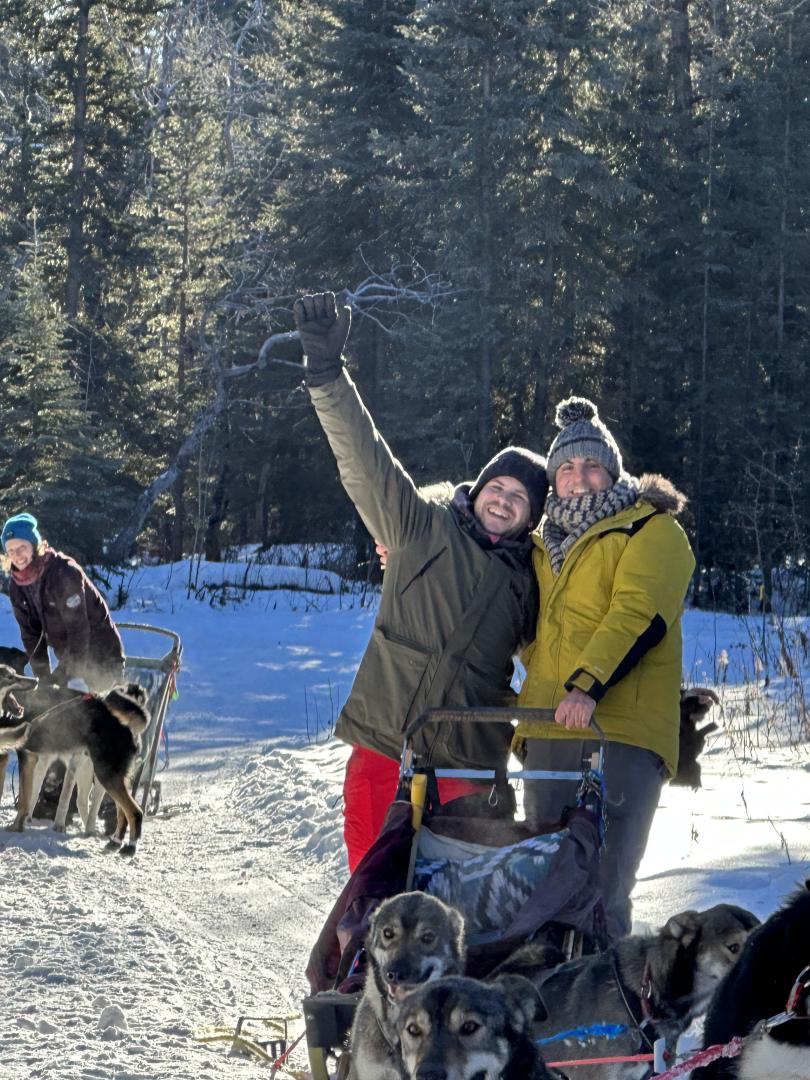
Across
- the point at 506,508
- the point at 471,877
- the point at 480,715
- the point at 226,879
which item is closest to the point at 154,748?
the point at 226,879

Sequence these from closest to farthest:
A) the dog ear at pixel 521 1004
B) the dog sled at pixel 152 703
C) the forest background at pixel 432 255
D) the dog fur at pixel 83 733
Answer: the dog ear at pixel 521 1004
the dog fur at pixel 83 733
the dog sled at pixel 152 703
the forest background at pixel 432 255

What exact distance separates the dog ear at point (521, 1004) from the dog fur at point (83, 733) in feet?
18.9

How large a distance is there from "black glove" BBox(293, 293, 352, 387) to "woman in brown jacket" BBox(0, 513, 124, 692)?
4.96 metres

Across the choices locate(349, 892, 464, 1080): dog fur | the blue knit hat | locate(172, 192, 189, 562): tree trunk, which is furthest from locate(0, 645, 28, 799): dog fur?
locate(172, 192, 189, 562): tree trunk

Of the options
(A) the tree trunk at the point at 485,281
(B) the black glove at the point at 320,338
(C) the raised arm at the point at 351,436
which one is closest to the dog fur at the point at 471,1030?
(C) the raised arm at the point at 351,436

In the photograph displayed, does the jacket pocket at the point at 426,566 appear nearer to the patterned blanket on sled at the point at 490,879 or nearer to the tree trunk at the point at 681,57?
the patterned blanket on sled at the point at 490,879

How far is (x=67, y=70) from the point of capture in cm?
2834

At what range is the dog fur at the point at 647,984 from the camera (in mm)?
3541

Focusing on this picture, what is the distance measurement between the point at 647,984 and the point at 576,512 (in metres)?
1.56

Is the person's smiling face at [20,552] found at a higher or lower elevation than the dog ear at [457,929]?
higher

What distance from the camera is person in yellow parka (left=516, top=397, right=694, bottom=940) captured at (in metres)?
4.24

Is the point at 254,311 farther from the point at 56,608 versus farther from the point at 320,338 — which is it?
the point at 320,338

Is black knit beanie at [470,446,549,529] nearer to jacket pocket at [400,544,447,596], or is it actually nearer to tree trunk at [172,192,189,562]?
jacket pocket at [400,544,447,596]

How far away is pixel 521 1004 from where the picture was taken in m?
3.15
